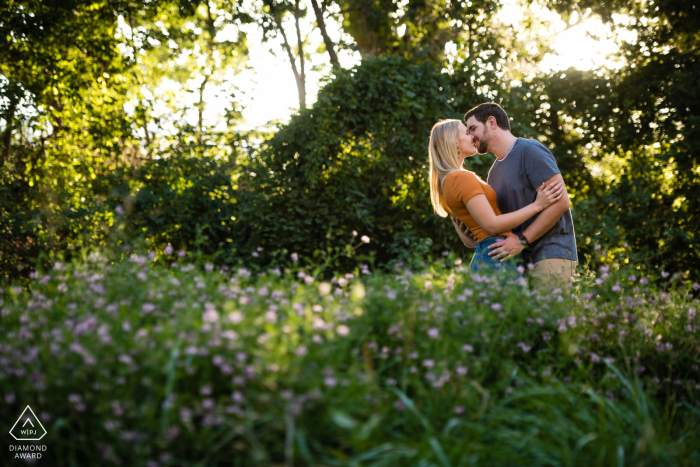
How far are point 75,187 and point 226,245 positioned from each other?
11.1 feet

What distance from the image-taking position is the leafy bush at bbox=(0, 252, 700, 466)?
175 centimetres

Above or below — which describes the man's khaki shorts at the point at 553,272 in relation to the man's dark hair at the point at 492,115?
below

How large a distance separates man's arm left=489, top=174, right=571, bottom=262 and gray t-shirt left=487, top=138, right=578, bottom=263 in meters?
0.09

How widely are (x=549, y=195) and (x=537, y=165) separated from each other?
0.87 feet

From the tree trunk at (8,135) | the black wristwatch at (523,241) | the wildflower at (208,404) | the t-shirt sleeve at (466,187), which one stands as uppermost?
the tree trunk at (8,135)

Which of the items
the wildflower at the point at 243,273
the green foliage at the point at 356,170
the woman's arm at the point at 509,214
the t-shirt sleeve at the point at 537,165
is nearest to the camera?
the wildflower at the point at 243,273

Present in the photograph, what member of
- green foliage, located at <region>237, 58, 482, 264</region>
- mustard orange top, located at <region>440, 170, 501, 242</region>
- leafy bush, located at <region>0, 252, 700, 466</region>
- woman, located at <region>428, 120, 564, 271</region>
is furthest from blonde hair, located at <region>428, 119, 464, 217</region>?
green foliage, located at <region>237, 58, 482, 264</region>

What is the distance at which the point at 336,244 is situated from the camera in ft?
22.9

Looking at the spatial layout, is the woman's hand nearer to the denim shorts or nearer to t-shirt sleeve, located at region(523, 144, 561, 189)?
t-shirt sleeve, located at region(523, 144, 561, 189)

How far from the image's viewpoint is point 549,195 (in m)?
3.34

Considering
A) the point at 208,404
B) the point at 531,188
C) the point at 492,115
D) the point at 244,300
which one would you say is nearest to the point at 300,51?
the point at 492,115

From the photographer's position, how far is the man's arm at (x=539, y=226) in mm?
3383

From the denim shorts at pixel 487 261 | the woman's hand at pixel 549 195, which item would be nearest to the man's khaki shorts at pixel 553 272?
the denim shorts at pixel 487 261

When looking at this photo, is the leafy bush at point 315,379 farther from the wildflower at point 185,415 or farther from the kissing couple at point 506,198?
the kissing couple at point 506,198
